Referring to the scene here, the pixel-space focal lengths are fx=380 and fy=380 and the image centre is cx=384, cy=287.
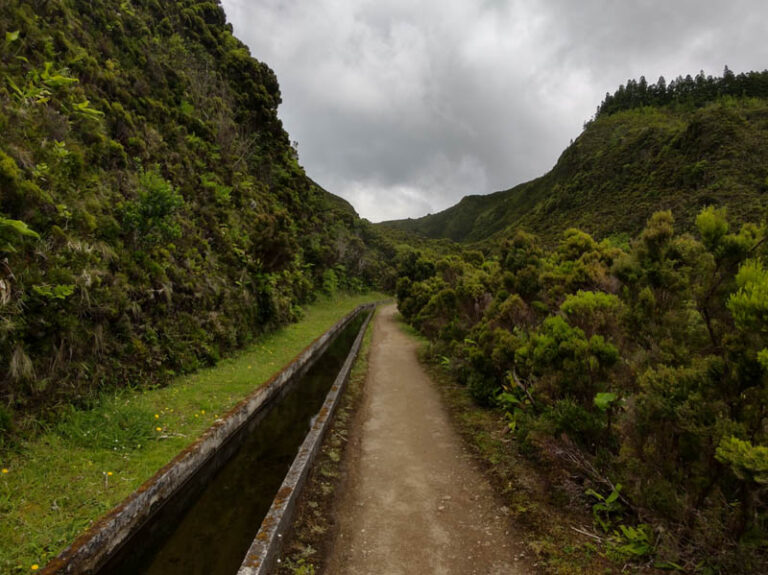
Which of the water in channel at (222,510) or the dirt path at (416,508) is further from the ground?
the water in channel at (222,510)

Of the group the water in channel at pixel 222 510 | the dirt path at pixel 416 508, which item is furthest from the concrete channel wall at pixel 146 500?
the dirt path at pixel 416 508

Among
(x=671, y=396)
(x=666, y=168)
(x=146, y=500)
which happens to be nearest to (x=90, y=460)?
(x=146, y=500)

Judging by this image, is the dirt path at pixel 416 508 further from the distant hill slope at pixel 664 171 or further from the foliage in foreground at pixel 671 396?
the distant hill slope at pixel 664 171

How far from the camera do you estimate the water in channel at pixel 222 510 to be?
3.81 meters

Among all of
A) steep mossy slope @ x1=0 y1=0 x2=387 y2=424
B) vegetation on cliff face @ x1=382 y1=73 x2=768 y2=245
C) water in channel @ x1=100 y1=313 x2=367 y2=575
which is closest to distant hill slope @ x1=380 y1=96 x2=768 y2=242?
vegetation on cliff face @ x1=382 y1=73 x2=768 y2=245

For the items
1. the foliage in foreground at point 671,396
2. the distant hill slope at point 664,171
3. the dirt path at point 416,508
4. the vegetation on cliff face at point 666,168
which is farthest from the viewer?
the vegetation on cliff face at point 666,168

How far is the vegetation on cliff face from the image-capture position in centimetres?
4059

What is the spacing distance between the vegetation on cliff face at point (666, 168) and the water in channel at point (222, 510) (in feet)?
83.5

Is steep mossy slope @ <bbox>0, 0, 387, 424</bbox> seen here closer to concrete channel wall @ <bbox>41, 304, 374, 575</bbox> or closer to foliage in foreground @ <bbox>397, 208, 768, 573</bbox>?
concrete channel wall @ <bbox>41, 304, 374, 575</bbox>

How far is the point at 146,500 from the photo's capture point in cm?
425

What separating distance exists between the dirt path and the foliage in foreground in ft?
3.64

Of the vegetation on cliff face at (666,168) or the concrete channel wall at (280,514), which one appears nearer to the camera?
the concrete channel wall at (280,514)

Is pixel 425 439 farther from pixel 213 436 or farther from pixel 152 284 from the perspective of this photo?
pixel 152 284

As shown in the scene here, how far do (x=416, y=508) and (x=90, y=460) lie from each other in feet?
13.1
